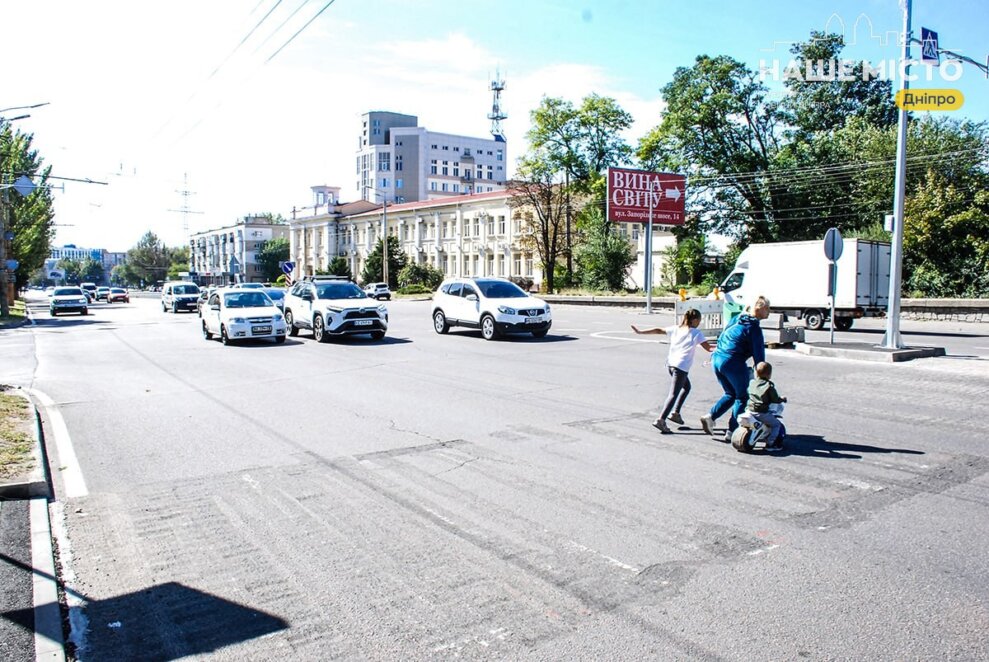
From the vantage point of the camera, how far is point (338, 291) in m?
21.6

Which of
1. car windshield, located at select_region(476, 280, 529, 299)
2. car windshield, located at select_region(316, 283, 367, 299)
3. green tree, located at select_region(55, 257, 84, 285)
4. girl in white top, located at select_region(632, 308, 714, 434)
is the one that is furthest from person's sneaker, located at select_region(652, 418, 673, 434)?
green tree, located at select_region(55, 257, 84, 285)

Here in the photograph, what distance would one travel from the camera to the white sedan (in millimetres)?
20016

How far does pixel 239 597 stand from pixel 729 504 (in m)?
3.64

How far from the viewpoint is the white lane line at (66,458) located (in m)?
6.47

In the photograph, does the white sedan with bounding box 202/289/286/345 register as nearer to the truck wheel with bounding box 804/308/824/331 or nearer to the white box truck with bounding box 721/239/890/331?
the white box truck with bounding box 721/239/890/331

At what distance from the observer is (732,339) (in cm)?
793

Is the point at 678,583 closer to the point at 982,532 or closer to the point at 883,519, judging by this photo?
the point at 883,519

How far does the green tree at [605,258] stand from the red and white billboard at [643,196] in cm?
753

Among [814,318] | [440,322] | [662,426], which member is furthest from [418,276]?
[662,426]

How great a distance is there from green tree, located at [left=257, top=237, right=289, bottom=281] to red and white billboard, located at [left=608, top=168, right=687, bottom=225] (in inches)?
3194

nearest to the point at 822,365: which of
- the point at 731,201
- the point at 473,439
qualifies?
the point at 473,439

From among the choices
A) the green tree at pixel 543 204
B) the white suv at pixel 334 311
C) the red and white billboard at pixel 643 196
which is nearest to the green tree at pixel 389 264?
the green tree at pixel 543 204

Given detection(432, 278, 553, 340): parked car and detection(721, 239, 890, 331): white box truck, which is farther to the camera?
detection(721, 239, 890, 331): white box truck

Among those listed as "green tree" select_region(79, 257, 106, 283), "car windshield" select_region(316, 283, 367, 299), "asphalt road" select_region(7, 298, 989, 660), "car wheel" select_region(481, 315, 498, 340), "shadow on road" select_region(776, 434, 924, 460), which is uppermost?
"green tree" select_region(79, 257, 106, 283)
